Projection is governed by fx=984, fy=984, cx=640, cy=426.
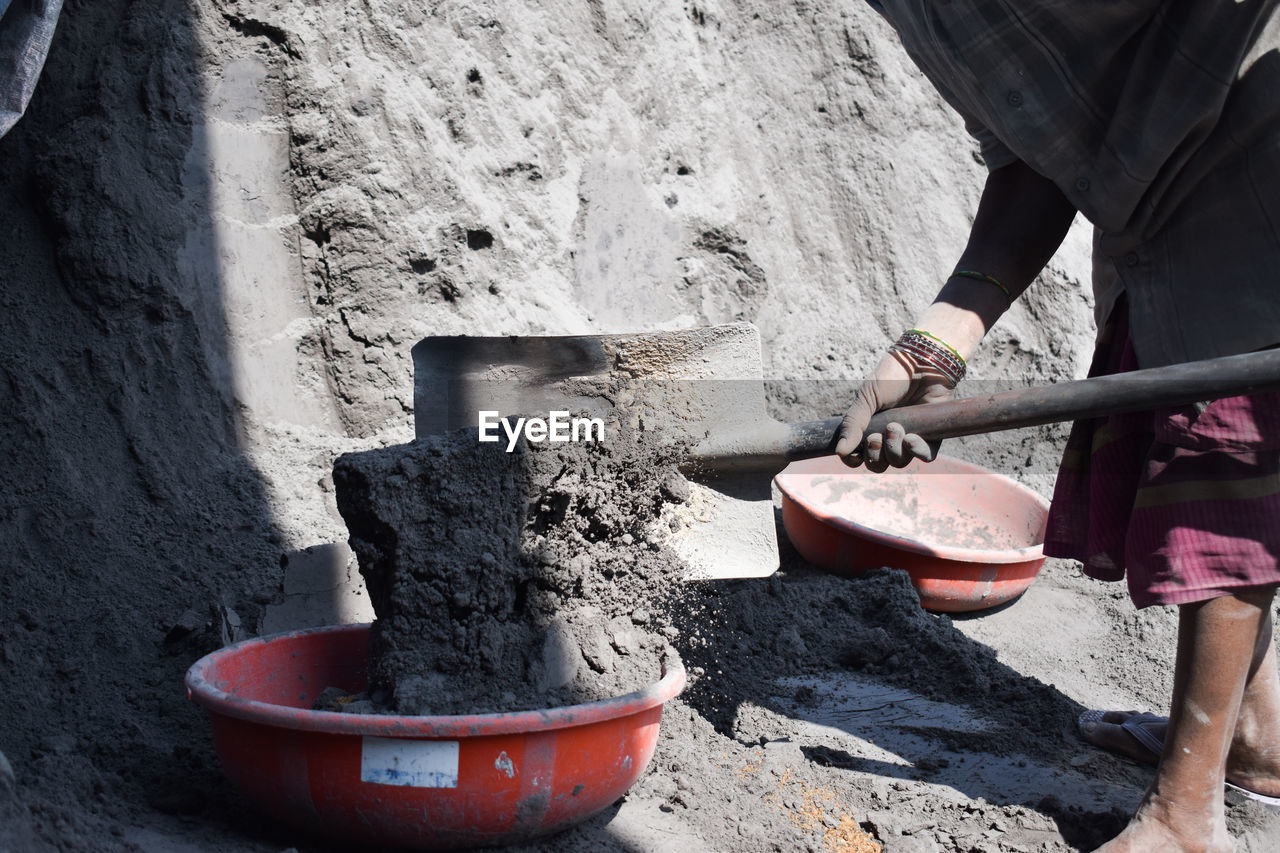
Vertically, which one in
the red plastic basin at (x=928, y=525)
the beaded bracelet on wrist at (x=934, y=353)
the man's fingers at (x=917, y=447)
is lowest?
the red plastic basin at (x=928, y=525)

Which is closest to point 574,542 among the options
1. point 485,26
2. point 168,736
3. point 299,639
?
point 299,639

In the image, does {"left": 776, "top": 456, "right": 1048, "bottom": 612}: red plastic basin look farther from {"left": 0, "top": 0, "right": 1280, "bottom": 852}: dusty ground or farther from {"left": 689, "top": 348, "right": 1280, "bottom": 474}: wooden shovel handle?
{"left": 689, "top": 348, "right": 1280, "bottom": 474}: wooden shovel handle

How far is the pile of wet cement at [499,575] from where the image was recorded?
1.83m

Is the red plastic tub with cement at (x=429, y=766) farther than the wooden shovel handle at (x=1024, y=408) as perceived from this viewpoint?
No

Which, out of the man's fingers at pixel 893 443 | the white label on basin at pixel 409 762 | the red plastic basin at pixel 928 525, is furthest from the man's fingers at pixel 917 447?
the red plastic basin at pixel 928 525

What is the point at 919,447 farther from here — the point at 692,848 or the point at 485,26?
the point at 485,26

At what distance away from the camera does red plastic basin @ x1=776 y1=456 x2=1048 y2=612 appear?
340cm

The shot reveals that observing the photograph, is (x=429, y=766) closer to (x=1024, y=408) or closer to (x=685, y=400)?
(x=685, y=400)

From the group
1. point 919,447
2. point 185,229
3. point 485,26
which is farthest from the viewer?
point 485,26

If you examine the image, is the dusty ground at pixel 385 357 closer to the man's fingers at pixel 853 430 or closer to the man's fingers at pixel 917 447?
the man's fingers at pixel 853 430

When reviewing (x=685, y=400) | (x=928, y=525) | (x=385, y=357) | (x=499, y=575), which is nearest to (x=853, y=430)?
(x=685, y=400)

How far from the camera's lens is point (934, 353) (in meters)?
2.14

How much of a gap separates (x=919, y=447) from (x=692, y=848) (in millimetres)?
895

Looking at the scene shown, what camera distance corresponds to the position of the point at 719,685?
2.59 m
